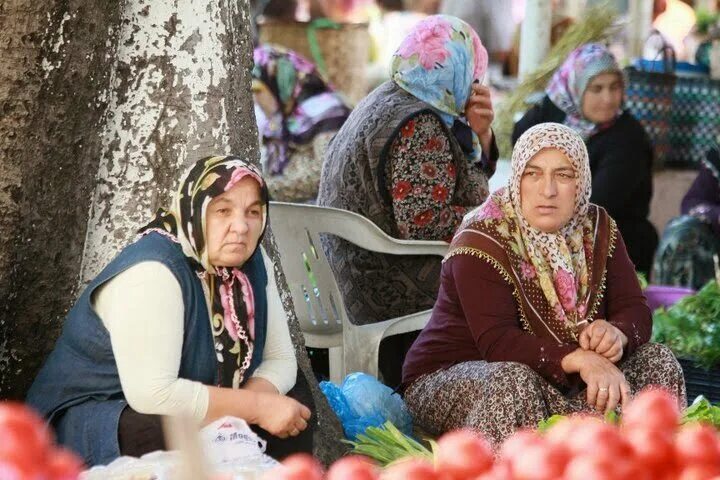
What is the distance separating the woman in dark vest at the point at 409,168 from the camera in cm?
429

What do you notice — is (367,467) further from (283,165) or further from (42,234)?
(283,165)

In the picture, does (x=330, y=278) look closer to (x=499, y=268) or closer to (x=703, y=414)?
(x=499, y=268)

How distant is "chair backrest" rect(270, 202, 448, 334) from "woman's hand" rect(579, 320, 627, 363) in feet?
3.02

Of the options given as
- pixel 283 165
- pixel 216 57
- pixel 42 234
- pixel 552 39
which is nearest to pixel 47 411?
pixel 42 234

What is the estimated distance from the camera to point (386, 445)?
10.9ft

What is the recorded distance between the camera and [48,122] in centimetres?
282

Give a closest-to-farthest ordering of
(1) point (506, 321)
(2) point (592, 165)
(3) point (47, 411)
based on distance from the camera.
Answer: (3) point (47, 411) → (1) point (506, 321) → (2) point (592, 165)

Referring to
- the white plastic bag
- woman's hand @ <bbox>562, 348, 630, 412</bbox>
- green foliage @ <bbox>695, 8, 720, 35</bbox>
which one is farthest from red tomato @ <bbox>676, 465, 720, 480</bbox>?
green foliage @ <bbox>695, 8, 720, 35</bbox>

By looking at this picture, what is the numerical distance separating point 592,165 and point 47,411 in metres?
3.84

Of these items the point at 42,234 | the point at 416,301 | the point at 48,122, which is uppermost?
the point at 48,122

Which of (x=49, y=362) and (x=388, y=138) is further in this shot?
(x=388, y=138)

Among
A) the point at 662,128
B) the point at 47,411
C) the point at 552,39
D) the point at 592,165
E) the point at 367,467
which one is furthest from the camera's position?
the point at 552,39

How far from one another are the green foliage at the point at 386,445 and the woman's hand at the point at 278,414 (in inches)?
16.4

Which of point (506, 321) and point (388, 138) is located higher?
point (388, 138)
